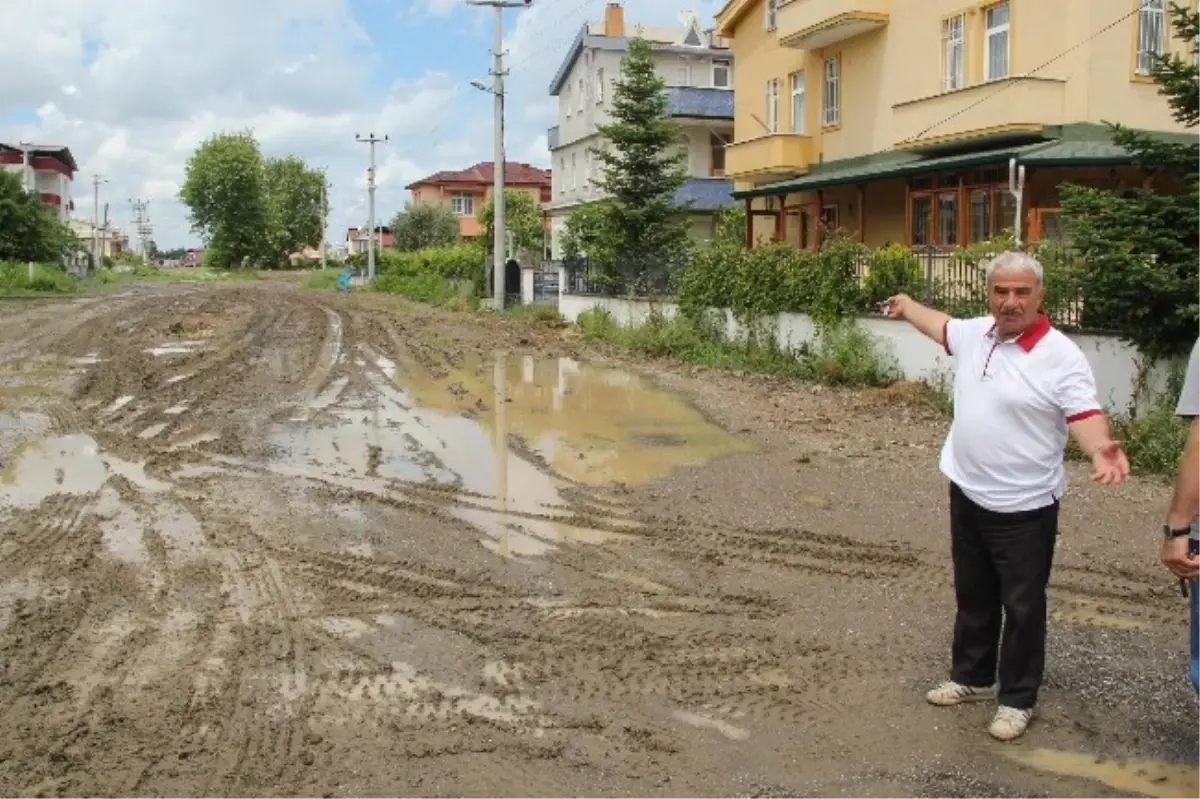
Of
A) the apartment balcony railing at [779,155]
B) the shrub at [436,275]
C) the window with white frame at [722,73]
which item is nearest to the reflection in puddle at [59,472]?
the apartment balcony railing at [779,155]

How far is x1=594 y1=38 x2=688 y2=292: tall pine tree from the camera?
29938mm

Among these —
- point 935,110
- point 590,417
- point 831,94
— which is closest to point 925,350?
point 590,417

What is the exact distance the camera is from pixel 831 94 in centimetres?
2916

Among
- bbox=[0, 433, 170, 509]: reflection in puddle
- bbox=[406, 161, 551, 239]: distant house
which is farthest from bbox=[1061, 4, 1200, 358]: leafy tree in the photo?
Answer: bbox=[406, 161, 551, 239]: distant house

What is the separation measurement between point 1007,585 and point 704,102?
133ft

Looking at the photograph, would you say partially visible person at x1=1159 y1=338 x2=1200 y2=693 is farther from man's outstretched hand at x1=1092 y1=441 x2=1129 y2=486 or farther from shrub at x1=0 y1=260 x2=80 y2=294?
shrub at x1=0 y1=260 x2=80 y2=294

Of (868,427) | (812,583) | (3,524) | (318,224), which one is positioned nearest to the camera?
(812,583)

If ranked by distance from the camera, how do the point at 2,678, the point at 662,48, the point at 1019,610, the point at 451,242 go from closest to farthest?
the point at 1019,610, the point at 2,678, the point at 662,48, the point at 451,242

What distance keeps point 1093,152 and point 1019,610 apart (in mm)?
16905

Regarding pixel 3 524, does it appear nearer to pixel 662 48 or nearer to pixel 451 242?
pixel 662 48

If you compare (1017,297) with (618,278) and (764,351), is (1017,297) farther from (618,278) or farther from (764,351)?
(618,278)

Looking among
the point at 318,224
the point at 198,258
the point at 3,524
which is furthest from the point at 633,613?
the point at 198,258

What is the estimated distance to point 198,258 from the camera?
514 feet

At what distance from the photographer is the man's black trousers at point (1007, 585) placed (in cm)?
465
